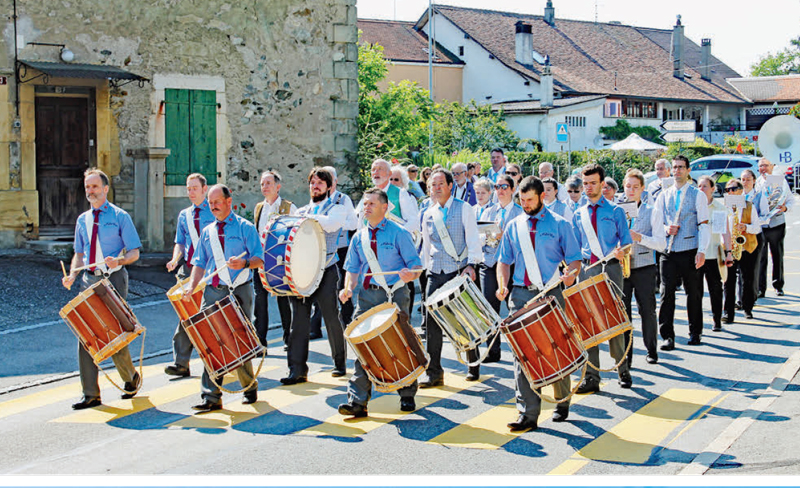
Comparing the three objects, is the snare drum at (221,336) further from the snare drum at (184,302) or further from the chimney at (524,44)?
the chimney at (524,44)

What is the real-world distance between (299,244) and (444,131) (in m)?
31.8

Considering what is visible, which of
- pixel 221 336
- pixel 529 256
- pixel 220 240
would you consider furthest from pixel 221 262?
pixel 529 256

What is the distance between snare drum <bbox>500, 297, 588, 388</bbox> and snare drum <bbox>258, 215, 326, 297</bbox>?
90.9 inches

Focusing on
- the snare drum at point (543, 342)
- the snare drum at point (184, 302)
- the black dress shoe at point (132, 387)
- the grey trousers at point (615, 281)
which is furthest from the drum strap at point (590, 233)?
the black dress shoe at point (132, 387)

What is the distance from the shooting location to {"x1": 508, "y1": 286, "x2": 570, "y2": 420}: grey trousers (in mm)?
7609

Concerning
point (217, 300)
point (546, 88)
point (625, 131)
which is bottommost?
point (217, 300)

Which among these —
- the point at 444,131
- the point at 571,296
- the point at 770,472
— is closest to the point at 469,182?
the point at 571,296

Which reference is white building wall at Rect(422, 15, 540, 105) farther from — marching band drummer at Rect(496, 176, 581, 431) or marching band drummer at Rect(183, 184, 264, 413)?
marching band drummer at Rect(496, 176, 581, 431)

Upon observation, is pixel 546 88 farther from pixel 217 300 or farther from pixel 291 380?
→ pixel 217 300

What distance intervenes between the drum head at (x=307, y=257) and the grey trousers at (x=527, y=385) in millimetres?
1967

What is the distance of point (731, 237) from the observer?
13.0 m

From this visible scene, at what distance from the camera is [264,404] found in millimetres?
8570

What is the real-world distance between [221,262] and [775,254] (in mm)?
9851

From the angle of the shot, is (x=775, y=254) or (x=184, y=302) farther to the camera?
(x=775, y=254)
